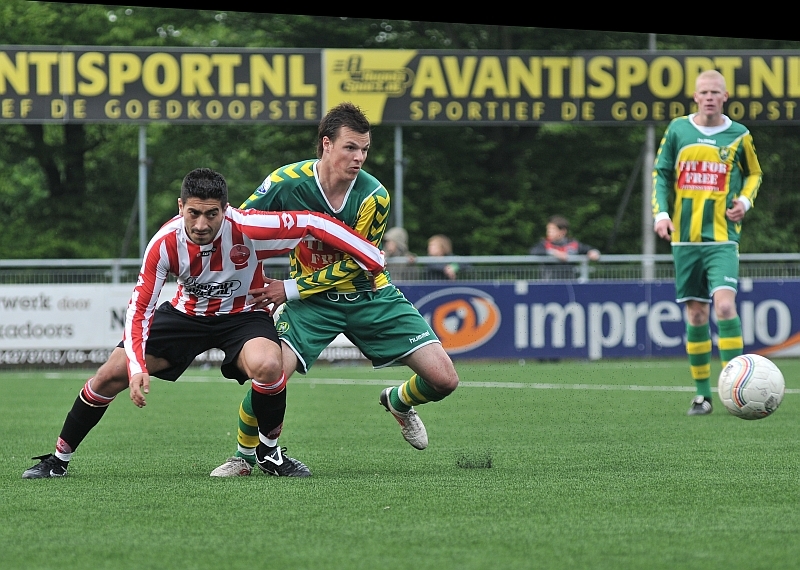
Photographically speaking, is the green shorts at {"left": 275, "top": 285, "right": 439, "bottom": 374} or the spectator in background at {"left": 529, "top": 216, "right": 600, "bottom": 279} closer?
the green shorts at {"left": 275, "top": 285, "right": 439, "bottom": 374}

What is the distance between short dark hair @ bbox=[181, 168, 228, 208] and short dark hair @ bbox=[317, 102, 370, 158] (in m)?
0.77

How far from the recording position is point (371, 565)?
389cm

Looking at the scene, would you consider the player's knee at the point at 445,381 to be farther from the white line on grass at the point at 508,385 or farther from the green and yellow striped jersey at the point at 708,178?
the white line on grass at the point at 508,385

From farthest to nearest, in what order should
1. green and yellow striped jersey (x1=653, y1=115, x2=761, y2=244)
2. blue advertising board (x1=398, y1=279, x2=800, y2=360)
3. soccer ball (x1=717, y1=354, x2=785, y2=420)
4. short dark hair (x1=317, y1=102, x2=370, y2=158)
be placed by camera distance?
blue advertising board (x1=398, y1=279, x2=800, y2=360) < green and yellow striped jersey (x1=653, y1=115, x2=761, y2=244) < soccer ball (x1=717, y1=354, x2=785, y2=420) < short dark hair (x1=317, y1=102, x2=370, y2=158)

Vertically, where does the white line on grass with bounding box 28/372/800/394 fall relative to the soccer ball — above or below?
below

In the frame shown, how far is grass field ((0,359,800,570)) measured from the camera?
4074 mm

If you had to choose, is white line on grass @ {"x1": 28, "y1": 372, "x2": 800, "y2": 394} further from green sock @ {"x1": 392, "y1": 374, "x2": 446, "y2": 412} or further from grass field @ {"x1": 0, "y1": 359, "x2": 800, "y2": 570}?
green sock @ {"x1": 392, "y1": 374, "x2": 446, "y2": 412}

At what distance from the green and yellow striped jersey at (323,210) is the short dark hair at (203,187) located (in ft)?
1.94

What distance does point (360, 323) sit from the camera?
6633 mm

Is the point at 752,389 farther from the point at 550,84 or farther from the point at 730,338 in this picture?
the point at 550,84

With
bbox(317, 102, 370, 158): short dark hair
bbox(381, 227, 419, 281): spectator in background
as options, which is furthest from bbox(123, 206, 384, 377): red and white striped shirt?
bbox(381, 227, 419, 281): spectator in background

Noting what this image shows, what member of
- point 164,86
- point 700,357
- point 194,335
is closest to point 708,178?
point 700,357

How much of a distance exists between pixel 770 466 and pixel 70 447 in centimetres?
323

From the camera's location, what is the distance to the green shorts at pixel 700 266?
920cm
